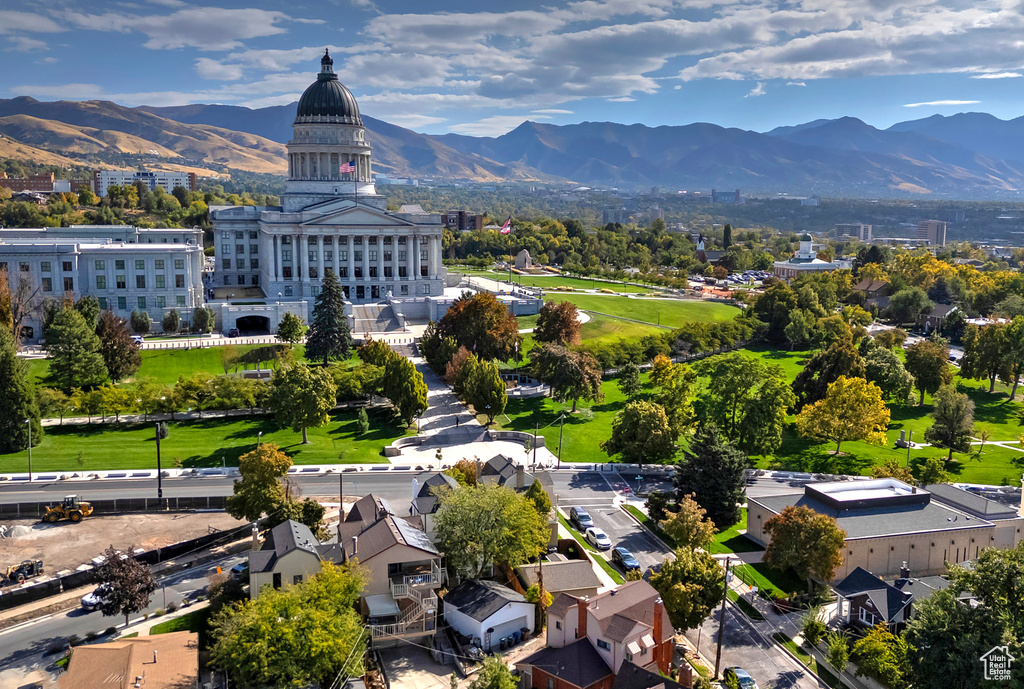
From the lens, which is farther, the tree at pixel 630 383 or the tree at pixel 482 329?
the tree at pixel 482 329

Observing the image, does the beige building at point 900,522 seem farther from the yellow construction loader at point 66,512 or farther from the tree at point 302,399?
the yellow construction loader at point 66,512

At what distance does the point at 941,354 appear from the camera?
8456 centimetres

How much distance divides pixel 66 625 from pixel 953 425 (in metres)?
62.9

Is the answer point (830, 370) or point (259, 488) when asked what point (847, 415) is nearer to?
point (830, 370)

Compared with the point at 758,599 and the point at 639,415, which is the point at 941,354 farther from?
the point at 758,599

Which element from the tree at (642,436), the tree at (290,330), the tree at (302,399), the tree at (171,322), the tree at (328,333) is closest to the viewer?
the tree at (642,436)

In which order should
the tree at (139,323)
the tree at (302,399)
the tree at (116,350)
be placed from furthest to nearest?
the tree at (139,323), the tree at (116,350), the tree at (302,399)

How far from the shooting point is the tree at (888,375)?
81.8 meters

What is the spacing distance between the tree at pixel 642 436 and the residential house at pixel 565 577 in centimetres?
2002

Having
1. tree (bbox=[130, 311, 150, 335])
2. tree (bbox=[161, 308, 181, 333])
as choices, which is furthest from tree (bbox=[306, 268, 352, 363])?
tree (bbox=[130, 311, 150, 335])

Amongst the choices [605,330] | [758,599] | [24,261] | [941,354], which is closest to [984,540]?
[758,599]

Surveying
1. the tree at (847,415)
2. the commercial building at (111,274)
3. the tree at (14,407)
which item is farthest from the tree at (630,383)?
the commercial building at (111,274)

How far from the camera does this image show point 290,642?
108 ft

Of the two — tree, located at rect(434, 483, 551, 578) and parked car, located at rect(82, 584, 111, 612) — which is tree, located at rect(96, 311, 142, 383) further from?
tree, located at rect(434, 483, 551, 578)
